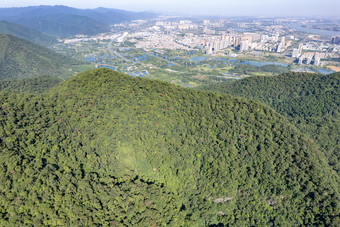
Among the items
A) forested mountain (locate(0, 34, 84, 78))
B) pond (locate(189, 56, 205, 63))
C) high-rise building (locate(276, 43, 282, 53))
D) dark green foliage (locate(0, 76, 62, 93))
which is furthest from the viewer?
high-rise building (locate(276, 43, 282, 53))

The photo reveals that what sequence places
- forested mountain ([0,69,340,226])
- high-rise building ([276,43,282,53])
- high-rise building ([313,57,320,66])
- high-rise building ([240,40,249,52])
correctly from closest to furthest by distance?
forested mountain ([0,69,340,226])
high-rise building ([313,57,320,66])
high-rise building ([276,43,282,53])
high-rise building ([240,40,249,52])

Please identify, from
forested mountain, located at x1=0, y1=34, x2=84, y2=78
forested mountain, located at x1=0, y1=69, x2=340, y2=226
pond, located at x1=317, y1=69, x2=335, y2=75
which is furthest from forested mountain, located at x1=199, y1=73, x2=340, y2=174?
forested mountain, located at x1=0, y1=34, x2=84, y2=78

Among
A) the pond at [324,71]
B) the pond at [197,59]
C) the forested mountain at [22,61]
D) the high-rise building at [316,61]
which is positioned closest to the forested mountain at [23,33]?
the forested mountain at [22,61]

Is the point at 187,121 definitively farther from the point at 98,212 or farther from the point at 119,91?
the point at 98,212

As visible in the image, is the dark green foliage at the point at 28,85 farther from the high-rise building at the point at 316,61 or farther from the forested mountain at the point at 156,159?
the high-rise building at the point at 316,61

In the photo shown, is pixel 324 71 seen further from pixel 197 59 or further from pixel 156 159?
pixel 156 159

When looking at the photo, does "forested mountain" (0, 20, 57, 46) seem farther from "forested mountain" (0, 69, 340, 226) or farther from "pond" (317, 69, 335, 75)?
"pond" (317, 69, 335, 75)

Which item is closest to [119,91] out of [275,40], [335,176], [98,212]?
[98,212]
